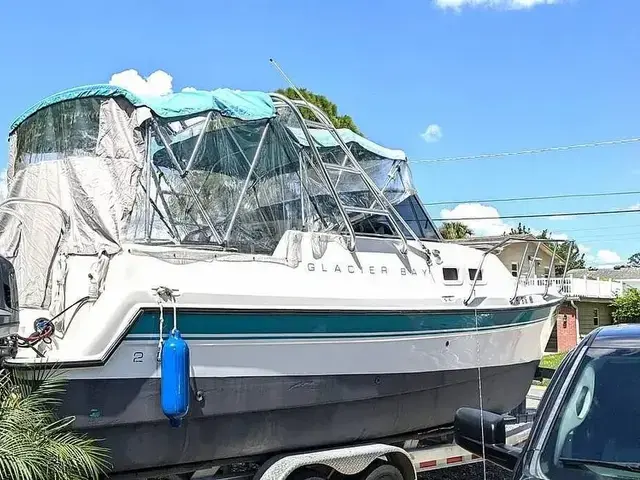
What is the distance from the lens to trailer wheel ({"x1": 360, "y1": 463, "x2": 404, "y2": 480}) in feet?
20.2

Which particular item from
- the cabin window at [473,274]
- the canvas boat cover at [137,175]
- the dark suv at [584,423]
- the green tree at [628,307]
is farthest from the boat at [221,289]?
the green tree at [628,307]

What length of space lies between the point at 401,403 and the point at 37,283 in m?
3.19

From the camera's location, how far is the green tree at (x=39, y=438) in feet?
13.6

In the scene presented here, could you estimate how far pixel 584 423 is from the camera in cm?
316

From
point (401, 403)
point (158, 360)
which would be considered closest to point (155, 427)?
point (158, 360)

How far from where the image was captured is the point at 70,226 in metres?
5.62

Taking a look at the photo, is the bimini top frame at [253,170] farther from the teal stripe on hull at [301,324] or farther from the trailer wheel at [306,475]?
the trailer wheel at [306,475]

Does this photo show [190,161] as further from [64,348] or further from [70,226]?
[64,348]

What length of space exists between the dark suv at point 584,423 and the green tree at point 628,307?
31.7 m

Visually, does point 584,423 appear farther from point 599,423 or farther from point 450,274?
point 450,274

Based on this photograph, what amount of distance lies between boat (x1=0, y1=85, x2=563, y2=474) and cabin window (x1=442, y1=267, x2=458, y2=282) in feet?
0.07

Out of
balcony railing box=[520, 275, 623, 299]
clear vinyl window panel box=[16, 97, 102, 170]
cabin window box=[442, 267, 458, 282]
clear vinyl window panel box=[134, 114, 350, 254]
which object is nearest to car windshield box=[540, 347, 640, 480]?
clear vinyl window panel box=[134, 114, 350, 254]

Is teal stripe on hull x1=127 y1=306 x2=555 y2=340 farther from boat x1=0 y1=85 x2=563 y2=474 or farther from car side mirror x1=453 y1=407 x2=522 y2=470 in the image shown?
car side mirror x1=453 y1=407 x2=522 y2=470

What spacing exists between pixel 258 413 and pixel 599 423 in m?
2.95
